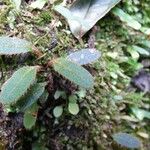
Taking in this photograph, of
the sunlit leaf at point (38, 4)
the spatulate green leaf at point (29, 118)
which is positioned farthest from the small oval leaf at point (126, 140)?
the sunlit leaf at point (38, 4)

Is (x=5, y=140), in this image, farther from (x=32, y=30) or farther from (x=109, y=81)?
(x=109, y=81)

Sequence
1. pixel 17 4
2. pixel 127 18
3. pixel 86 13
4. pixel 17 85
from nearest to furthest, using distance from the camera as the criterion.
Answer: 1. pixel 17 85
2. pixel 17 4
3. pixel 86 13
4. pixel 127 18

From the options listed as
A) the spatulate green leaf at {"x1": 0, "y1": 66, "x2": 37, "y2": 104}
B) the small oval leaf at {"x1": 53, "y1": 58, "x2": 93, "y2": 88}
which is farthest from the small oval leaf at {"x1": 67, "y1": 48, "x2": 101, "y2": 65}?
the spatulate green leaf at {"x1": 0, "y1": 66, "x2": 37, "y2": 104}

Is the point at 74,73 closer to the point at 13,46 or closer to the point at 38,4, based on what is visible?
the point at 13,46

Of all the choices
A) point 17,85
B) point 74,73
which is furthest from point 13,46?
point 74,73

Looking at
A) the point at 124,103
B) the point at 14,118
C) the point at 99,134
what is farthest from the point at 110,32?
the point at 14,118
